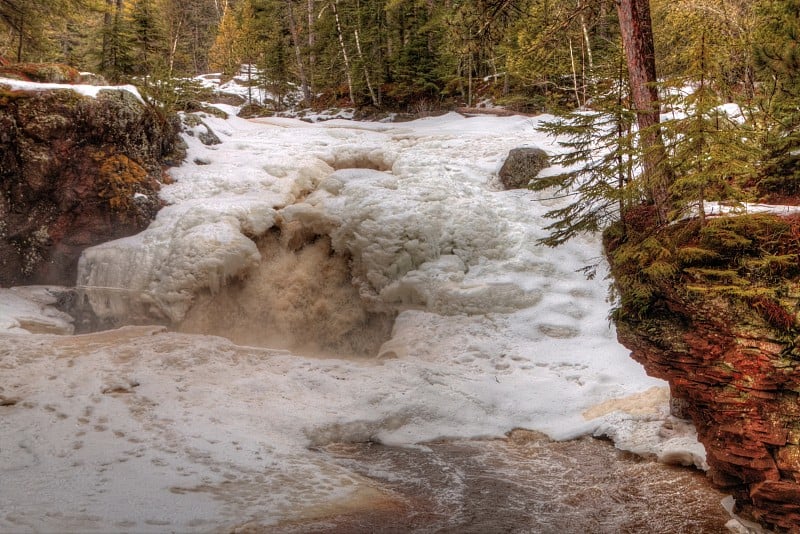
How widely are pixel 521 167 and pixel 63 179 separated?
9.62 meters

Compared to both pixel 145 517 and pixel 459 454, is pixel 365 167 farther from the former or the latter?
pixel 145 517

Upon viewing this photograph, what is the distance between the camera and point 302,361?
835cm

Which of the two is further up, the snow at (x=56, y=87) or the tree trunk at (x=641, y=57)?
the snow at (x=56, y=87)

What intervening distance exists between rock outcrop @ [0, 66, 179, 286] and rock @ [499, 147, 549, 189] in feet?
25.5

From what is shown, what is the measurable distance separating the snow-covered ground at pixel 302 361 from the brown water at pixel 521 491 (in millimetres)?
270

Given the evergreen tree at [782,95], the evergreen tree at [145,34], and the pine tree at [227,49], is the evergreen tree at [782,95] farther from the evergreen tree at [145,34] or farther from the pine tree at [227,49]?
the pine tree at [227,49]

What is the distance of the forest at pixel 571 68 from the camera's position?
511cm

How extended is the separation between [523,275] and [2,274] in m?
9.77

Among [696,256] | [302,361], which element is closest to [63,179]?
[302,361]

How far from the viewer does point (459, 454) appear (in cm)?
624

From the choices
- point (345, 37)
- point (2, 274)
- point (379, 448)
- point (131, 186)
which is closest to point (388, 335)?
point (379, 448)

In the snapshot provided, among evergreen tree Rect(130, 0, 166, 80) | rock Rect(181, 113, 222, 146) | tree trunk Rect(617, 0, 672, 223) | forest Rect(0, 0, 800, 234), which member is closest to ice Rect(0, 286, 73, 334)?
forest Rect(0, 0, 800, 234)

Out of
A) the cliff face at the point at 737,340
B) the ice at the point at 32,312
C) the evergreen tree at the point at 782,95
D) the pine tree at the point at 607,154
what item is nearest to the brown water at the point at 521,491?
the cliff face at the point at 737,340

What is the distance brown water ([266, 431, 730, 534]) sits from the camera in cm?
459
